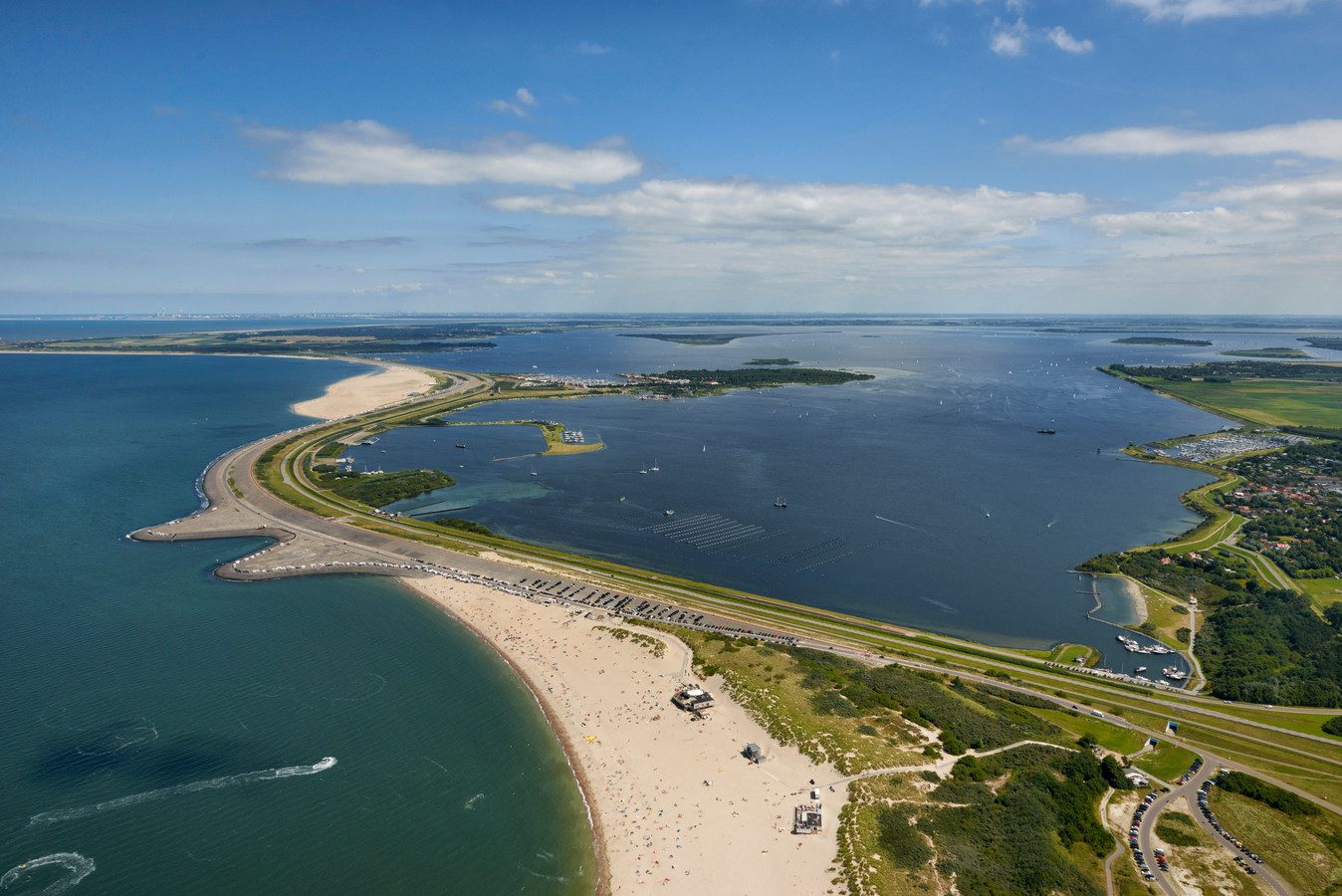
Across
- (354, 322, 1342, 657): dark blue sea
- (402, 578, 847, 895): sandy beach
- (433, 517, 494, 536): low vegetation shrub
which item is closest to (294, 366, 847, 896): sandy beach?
(402, 578, 847, 895): sandy beach

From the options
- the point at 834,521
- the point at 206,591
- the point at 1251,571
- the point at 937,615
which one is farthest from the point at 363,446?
the point at 1251,571

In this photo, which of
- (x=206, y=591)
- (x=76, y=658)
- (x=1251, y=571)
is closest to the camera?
(x=76, y=658)

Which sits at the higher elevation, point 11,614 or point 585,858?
point 11,614

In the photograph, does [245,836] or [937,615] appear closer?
[245,836]

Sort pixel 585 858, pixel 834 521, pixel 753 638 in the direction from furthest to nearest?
pixel 834 521, pixel 753 638, pixel 585 858

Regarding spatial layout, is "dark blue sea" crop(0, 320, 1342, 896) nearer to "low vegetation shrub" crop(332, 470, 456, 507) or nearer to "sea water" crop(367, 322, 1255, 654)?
"sea water" crop(367, 322, 1255, 654)

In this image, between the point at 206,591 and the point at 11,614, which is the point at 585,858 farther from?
the point at 11,614
